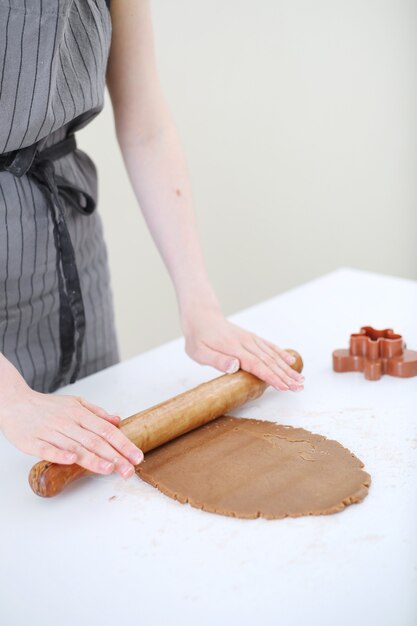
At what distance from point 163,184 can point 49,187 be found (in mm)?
246

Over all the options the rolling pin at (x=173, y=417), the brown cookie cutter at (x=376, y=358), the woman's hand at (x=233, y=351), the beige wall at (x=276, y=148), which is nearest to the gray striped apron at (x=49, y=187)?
the woman's hand at (x=233, y=351)

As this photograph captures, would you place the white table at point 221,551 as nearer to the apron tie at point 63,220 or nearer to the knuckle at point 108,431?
the knuckle at point 108,431

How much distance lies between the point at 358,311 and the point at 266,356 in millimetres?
394

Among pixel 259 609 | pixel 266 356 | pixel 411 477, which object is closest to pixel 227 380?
pixel 266 356

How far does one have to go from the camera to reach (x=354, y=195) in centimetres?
331

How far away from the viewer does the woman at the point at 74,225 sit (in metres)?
1.10

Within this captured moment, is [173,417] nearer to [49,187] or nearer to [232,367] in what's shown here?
[232,367]

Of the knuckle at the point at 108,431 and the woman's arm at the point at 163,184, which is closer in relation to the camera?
the knuckle at the point at 108,431

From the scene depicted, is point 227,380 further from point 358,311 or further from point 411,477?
point 358,311

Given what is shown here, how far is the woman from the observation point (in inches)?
43.3

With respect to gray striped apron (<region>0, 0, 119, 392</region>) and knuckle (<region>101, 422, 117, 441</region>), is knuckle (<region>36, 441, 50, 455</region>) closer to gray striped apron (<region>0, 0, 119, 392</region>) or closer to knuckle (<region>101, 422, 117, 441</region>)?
knuckle (<region>101, 422, 117, 441</region>)

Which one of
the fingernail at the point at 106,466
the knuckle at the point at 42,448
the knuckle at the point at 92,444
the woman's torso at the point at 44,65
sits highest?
the woman's torso at the point at 44,65

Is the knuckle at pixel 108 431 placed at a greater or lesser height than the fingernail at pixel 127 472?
greater

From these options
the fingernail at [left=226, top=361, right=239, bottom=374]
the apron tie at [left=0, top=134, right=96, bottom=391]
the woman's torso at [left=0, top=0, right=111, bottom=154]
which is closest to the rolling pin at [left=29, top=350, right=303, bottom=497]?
the fingernail at [left=226, top=361, right=239, bottom=374]
